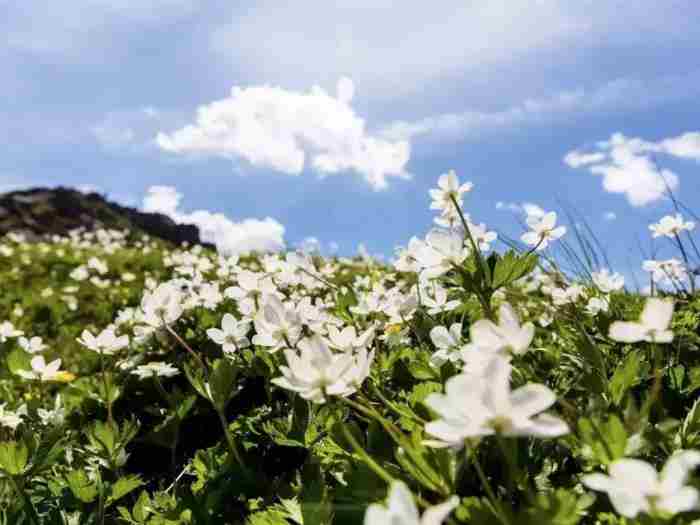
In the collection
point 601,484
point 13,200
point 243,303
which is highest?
point 13,200

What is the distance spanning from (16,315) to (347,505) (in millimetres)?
7600

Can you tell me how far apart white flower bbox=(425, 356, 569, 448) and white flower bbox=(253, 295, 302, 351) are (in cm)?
92

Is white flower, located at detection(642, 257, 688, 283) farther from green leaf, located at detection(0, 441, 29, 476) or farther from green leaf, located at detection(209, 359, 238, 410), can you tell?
green leaf, located at detection(0, 441, 29, 476)

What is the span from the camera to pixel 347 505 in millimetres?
1872

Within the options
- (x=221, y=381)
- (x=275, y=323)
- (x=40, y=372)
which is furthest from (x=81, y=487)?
(x=275, y=323)

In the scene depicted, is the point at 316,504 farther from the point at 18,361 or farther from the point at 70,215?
the point at 70,215

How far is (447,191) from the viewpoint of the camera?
8.36ft

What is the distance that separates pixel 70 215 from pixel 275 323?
30.4 m

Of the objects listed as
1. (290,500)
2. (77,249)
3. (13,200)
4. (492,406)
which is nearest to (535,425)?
(492,406)

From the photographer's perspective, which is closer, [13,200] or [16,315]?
[16,315]

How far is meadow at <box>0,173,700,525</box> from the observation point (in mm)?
1404

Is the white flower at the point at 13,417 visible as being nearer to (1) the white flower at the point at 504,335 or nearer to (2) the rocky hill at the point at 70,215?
(1) the white flower at the point at 504,335

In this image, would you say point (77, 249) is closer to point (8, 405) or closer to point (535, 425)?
point (8, 405)

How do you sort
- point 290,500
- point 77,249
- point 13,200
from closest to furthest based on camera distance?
point 290,500, point 77,249, point 13,200
